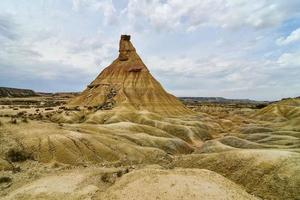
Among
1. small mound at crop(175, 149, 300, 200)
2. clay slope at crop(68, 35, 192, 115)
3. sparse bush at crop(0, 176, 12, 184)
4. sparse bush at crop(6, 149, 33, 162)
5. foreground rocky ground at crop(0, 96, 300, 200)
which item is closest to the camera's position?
foreground rocky ground at crop(0, 96, 300, 200)

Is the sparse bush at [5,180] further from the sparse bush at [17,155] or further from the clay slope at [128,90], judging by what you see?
the clay slope at [128,90]

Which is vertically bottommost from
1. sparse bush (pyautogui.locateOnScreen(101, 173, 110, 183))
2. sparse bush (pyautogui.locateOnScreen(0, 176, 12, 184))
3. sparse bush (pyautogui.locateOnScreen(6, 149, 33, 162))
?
sparse bush (pyautogui.locateOnScreen(0, 176, 12, 184))

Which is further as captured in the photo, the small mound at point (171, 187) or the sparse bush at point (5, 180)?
the sparse bush at point (5, 180)

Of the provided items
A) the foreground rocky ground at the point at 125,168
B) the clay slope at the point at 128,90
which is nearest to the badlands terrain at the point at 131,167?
the foreground rocky ground at the point at 125,168

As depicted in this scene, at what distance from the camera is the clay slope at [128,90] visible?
91.9 m

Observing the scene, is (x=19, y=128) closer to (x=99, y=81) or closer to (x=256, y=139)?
(x=256, y=139)

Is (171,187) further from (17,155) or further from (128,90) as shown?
(128,90)

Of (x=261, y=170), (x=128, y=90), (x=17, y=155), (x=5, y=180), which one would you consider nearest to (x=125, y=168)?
(x=5, y=180)

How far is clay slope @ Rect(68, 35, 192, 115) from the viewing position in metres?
91.9

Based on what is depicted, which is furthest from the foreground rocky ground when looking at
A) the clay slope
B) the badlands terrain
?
the clay slope

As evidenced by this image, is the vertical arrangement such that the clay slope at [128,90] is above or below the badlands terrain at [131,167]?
above

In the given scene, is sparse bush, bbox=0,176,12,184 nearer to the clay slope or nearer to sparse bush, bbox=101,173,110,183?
sparse bush, bbox=101,173,110,183

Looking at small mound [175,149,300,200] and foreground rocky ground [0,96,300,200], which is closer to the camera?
foreground rocky ground [0,96,300,200]

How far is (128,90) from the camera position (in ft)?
318
